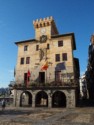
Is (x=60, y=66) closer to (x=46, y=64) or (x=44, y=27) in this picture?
(x=46, y=64)

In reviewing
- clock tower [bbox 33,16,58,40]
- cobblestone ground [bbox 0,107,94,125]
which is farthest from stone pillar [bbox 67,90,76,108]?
clock tower [bbox 33,16,58,40]

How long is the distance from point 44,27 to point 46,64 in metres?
11.0

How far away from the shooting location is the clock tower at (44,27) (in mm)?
44406

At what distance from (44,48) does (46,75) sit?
7.05m

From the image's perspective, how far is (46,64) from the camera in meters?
40.3

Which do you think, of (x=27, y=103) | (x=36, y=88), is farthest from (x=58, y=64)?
(x=27, y=103)

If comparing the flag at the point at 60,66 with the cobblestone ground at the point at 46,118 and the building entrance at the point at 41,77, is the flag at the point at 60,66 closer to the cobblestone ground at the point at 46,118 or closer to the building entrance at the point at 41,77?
the building entrance at the point at 41,77

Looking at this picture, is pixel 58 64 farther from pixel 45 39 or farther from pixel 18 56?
pixel 18 56

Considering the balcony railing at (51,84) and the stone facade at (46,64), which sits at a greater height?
the stone facade at (46,64)

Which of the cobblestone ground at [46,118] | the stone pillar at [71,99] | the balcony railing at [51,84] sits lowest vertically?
the cobblestone ground at [46,118]

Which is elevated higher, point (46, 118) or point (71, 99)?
point (71, 99)

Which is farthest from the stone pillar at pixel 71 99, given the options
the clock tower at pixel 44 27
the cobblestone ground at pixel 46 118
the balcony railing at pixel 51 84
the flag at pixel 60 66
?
the clock tower at pixel 44 27

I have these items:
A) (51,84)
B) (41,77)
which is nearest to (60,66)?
(51,84)

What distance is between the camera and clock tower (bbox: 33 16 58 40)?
4441 cm
